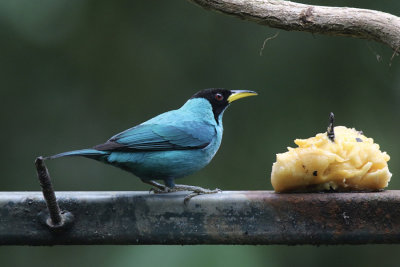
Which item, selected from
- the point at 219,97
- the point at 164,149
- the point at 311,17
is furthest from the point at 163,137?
the point at 311,17

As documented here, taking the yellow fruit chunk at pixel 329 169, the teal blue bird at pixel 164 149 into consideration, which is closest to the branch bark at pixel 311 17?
the yellow fruit chunk at pixel 329 169

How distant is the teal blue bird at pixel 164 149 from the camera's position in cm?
329

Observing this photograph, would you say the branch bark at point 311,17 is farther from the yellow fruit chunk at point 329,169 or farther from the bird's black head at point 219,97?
the bird's black head at point 219,97

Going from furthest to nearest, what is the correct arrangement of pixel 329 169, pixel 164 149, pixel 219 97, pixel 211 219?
pixel 219 97, pixel 164 149, pixel 329 169, pixel 211 219

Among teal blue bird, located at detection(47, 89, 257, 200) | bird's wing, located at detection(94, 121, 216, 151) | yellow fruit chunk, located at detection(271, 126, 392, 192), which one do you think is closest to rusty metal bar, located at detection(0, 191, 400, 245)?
yellow fruit chunk, located at detection(271, 126, 392, 192)

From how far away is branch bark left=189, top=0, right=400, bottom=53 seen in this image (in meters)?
2.61

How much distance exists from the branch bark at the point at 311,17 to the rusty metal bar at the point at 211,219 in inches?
26.1

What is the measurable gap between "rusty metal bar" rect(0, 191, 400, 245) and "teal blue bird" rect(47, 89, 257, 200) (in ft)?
1.56

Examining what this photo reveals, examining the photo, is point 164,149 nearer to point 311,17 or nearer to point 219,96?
point 219,96

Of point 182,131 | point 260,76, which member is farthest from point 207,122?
point 260,76

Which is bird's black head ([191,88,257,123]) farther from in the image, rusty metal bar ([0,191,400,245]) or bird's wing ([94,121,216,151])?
rusty metal bar ([0,191,400,245])

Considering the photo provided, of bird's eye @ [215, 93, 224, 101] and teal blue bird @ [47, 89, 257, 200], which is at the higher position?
bird's eye @ [215, 93, 224, 101]

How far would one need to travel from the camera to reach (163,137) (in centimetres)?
348

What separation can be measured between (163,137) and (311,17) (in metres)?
1.18
